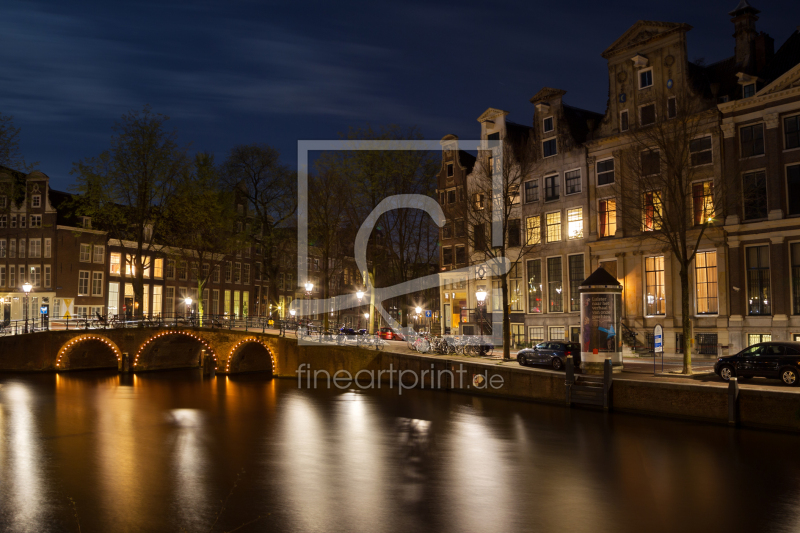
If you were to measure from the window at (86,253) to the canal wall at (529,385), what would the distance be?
3025 cm

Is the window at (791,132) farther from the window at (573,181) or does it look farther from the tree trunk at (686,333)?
the window at (573,181)

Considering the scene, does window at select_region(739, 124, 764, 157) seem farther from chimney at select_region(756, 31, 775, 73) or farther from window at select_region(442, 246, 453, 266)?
window at select_region(442, 246, 453, 266)

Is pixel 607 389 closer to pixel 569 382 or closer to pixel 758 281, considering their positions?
pixel 569 382

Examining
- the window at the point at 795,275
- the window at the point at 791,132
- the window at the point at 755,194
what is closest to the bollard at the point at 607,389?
the window at the point at 795,275

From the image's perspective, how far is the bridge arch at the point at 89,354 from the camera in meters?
52.0

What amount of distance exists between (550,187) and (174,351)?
1252 inches

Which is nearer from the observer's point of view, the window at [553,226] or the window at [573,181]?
the window at [573,181]

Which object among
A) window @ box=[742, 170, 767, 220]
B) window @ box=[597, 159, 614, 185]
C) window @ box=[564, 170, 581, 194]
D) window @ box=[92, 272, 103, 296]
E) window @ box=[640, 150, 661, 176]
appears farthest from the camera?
window @ box=[92, 272, 103, 296]

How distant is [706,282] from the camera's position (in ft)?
131

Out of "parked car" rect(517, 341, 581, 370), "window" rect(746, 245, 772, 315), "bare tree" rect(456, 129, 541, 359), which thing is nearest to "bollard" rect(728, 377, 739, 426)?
"parked car" rect(517, 341, 581, 370)

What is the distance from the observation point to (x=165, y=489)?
57.9ft

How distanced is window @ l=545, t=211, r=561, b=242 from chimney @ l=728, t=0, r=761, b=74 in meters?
14.6

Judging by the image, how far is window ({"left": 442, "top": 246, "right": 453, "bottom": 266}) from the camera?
2304 inches

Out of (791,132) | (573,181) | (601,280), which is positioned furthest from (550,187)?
(601,280)
